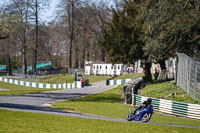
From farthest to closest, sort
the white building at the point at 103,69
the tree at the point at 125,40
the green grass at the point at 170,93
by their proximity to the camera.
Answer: the white building at the point at 103,69 < the tree at the point at 125,40 < the green grass at the point at 170,93

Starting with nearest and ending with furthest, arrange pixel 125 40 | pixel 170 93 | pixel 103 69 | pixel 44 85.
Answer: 1. pixel 170 93
2. pixel 125 40
3. pixel 44 85
4. pixel 103 69

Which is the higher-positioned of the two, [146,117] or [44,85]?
[146,117]

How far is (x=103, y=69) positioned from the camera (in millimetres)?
60875

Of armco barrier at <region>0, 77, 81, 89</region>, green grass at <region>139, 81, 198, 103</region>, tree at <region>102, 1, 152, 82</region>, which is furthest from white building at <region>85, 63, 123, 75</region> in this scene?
green grass at <region>139, 81, 198, 103</region>

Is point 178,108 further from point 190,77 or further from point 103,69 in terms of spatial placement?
point 103,69

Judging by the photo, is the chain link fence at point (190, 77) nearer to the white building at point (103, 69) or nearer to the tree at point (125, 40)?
the tree at point (125, 40)

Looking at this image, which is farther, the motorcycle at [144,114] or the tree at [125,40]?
the tree at [125,40]

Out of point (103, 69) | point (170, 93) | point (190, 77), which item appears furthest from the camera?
point (103, 69)

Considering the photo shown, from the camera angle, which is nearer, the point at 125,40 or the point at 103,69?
the point at 125,40

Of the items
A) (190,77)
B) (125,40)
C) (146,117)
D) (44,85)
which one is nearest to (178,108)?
(190,77)

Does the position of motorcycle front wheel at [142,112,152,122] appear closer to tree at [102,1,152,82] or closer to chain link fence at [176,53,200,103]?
chain link fence at [176,53,200,103]

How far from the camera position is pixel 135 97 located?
85.2 ft

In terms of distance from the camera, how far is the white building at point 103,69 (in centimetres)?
5931

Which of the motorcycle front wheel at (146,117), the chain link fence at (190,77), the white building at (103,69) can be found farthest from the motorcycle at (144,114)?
the white building at (103,69)
